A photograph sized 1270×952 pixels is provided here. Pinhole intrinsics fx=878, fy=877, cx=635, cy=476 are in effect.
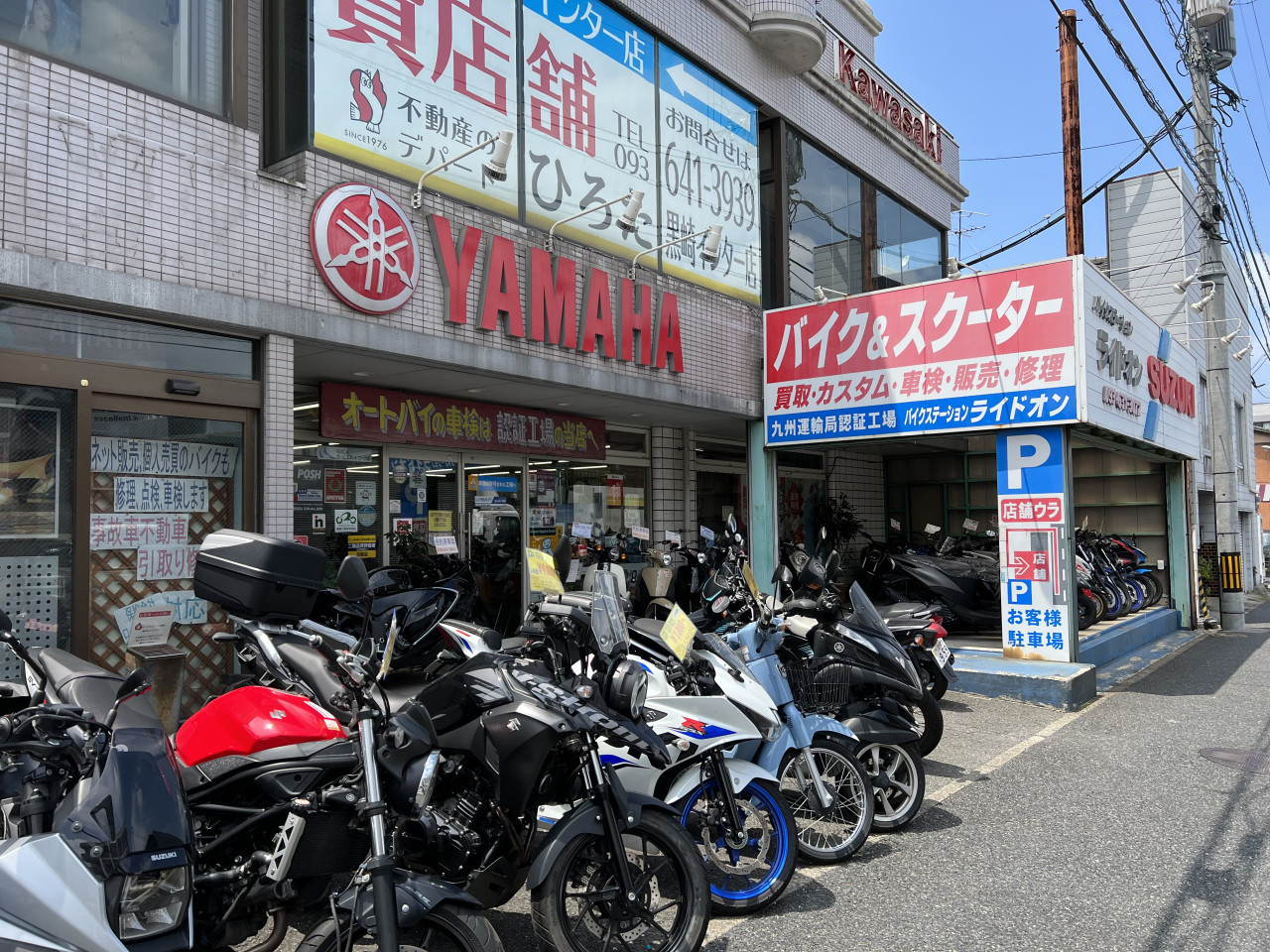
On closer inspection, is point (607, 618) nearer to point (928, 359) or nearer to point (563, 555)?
point (563, 555)

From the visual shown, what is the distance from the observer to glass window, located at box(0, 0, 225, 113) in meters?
4.79

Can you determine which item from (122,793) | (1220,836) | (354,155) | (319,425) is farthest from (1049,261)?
(122,793)

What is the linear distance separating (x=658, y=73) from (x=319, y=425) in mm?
5219

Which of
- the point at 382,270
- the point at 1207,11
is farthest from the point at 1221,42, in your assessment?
the point at 382,270

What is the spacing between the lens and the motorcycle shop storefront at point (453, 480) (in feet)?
25.4

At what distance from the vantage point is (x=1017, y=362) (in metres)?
8.27

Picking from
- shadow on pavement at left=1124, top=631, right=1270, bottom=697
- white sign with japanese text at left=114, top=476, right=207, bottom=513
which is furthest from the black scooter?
white sign with japanese text at left=114, top=476, right=207, bottom=513

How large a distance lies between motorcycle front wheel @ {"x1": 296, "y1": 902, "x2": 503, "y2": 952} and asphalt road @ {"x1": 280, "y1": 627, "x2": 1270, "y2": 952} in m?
1.19

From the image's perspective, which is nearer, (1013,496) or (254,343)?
(254,343)

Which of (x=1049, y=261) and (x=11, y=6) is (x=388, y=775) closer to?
(x=11, y=6)

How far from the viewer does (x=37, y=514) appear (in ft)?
15.4

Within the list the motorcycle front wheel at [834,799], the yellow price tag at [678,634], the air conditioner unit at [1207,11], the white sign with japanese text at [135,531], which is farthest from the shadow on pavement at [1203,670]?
the air conditioner unit at [1207,11]

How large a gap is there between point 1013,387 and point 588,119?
4.79 m

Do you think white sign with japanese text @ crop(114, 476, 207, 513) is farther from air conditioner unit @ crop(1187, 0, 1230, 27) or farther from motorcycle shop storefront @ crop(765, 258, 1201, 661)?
air conditioner unit @ crop(1187, 0, 1230, 27)
